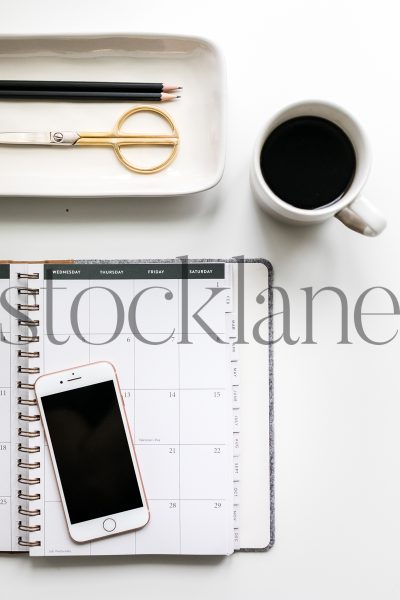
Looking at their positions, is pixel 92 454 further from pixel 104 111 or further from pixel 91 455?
pixel 104 111

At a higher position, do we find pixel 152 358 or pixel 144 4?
pixel 144 4

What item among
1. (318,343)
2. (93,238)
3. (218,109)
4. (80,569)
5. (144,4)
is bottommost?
(80,569)

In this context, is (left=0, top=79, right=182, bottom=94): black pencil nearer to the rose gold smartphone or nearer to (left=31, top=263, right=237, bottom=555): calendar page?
(left=31, top=263, right=237, bottom=555): calendar page

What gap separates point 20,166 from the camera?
551 millimetres

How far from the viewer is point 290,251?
573 millimetres

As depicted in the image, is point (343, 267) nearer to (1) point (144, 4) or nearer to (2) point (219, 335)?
(2) point (219, 335)

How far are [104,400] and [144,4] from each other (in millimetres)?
389

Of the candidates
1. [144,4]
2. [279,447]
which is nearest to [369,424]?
[279,447]

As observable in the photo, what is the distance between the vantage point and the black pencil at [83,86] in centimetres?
55

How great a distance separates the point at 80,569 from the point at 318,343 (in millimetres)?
321

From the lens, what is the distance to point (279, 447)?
1.86ft

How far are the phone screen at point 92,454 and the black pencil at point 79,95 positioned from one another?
27 centimetres

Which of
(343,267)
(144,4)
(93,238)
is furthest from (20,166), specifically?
(343,267)

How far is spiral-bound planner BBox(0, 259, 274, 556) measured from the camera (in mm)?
555
